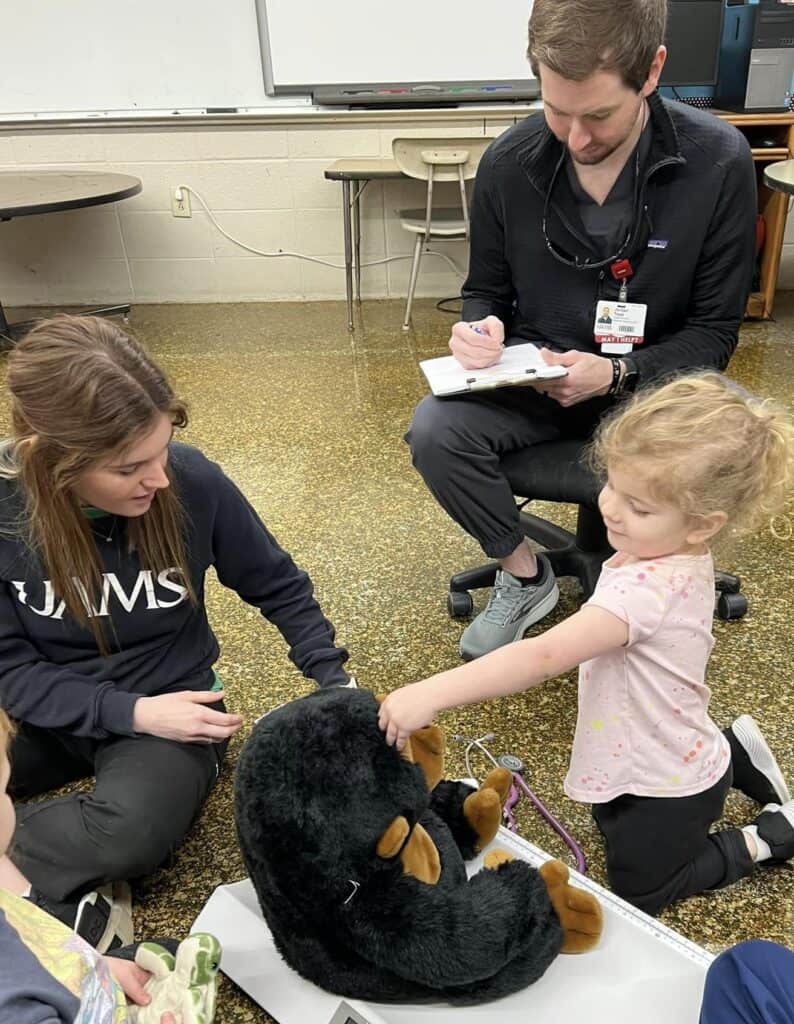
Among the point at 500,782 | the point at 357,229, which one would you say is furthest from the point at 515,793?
the point at 357,229

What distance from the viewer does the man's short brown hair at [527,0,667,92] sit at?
46.8 inches

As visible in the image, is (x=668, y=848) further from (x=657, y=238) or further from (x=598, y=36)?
(x=598, y=36)

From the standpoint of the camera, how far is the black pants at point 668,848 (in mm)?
998

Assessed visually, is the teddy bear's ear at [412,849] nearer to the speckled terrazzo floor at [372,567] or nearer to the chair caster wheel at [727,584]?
the speckled terrazzo floor at [372,567]

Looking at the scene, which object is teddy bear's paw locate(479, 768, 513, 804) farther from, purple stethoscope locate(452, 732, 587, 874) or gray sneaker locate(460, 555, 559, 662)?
gray sneaker locate(460, 555, 559, 662)

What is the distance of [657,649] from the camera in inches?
36.1

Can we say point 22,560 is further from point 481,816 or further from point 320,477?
point 320,477

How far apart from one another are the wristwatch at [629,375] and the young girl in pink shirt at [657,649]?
423 mm

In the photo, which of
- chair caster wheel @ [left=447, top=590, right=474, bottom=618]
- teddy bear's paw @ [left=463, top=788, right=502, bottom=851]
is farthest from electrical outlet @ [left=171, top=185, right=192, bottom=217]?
teddy bear's paw @ [left=463, top=788, right=502, bottom=851]

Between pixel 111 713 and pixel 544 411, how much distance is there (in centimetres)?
91

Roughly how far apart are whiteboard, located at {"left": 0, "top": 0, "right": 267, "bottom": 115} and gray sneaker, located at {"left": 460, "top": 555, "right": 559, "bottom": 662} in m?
2.94

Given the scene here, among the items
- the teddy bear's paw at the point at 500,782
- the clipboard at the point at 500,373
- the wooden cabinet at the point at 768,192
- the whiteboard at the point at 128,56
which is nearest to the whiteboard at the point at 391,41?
the whiteboard at the point at 128,56

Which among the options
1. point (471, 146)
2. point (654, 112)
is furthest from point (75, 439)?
point (471, 146)

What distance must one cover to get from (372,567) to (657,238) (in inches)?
35.6
